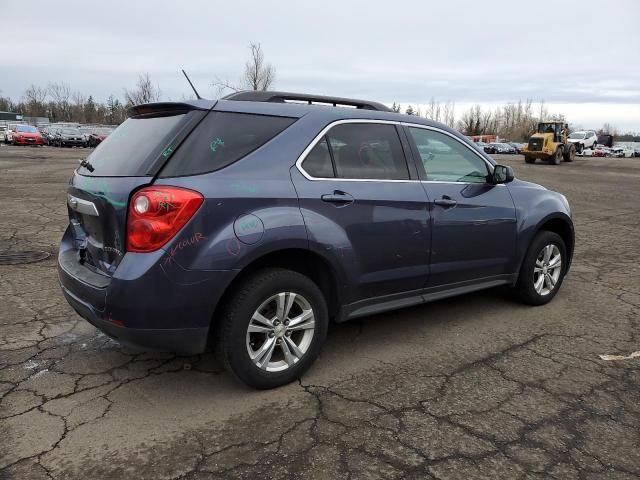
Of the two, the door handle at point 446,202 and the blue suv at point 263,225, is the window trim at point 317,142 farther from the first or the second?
the door handle at point 446,202

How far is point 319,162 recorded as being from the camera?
134 inches

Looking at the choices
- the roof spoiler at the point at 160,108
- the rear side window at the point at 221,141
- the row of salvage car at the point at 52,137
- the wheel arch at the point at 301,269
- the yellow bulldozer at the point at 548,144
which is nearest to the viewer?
the rear side window at the point at 221,141

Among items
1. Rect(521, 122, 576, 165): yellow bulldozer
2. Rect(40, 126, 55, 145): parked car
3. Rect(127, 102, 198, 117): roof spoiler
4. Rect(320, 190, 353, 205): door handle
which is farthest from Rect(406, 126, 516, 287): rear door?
Rect(40, 126, 55, 145): parked car

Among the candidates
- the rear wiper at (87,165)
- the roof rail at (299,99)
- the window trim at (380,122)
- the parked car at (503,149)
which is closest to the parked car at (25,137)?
the rear wiper at (87,165)

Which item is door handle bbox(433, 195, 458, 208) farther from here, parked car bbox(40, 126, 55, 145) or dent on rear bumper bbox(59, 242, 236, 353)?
parked car bbox(40, 126, 55, 145)

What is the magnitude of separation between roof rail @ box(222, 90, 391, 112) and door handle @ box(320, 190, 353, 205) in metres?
0.81

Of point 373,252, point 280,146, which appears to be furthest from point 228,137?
point 373,252

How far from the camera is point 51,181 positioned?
14.6 m

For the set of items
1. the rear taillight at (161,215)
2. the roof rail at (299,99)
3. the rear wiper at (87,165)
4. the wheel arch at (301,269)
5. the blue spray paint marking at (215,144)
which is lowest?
the wheel arch at (301,269)

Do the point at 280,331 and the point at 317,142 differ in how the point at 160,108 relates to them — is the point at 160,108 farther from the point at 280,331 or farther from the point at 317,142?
the point at 280,331

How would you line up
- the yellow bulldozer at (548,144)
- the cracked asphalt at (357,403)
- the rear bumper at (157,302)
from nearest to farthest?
the cracked asphalt at (357,403) → the rear bumper at (157,302) → the yellow bulldozer at (548,144)

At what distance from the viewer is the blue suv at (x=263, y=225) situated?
9.32 ft

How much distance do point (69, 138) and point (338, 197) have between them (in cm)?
4109

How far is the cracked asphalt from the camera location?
2584 mm
